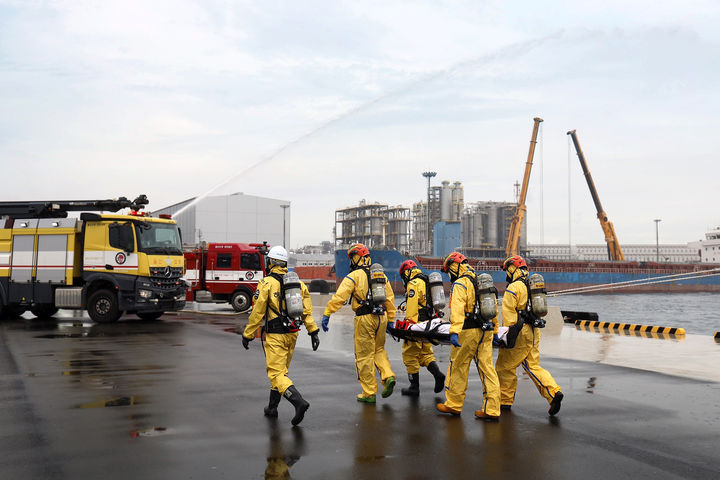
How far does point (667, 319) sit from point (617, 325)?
1965 cm

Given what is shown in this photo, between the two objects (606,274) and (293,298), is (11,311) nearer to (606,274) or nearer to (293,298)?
(293,298)

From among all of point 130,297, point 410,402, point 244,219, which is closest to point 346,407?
point 410,402

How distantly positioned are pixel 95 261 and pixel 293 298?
13086 mm

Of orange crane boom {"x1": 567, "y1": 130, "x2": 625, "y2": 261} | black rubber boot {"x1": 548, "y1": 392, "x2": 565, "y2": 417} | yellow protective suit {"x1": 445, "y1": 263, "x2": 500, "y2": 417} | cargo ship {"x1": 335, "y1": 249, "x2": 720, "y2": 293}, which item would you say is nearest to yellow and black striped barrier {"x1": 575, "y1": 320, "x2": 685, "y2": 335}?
black rubber boot {"x1": 548, "y1": 392, "x2": 565, "y2": 417}

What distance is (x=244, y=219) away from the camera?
79.2 meters

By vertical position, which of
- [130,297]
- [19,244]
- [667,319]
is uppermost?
[19,244]

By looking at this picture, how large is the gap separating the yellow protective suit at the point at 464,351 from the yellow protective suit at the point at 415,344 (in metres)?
1.22

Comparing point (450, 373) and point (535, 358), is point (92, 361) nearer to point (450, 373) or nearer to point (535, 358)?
point (450, 373)

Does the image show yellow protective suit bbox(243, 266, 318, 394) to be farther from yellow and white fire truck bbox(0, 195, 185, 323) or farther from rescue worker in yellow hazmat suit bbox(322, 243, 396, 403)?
yellow and white fire truck bbox(0, 195, 185, 323)

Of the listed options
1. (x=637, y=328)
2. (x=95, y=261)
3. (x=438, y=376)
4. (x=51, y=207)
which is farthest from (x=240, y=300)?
(x=438, y=376)

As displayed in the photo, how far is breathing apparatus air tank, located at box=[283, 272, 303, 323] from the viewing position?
670 centimetres

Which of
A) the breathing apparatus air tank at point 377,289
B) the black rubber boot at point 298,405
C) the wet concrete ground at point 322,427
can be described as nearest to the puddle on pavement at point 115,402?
the wet concrete ground at point 322,427

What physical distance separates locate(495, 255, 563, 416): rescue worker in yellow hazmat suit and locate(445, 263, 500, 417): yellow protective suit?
30cm

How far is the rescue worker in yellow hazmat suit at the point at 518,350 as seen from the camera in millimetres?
7152
